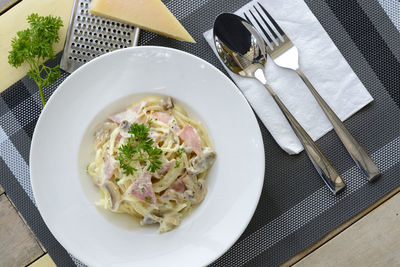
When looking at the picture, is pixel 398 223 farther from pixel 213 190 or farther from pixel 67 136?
pixel 67 136

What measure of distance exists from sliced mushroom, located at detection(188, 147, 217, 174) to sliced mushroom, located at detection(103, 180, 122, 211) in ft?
0.89

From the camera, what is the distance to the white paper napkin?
5.52 feet

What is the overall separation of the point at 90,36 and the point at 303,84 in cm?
87

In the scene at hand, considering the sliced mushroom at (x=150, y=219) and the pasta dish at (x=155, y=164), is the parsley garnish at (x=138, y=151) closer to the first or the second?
the pasta dish at (x=155, y=164)

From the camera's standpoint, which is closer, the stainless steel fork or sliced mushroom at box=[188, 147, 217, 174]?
sliced mushroom at box=[188, 147, 217, 174]

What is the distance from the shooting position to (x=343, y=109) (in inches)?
66.6

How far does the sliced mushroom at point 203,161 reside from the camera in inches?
58.4

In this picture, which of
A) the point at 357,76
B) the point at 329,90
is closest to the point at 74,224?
the point at 329,90

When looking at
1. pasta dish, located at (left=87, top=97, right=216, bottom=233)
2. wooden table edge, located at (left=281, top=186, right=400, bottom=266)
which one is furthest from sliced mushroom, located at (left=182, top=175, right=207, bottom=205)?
wooden table edge, located at (left=281, top=186, right=400, bottom=266)

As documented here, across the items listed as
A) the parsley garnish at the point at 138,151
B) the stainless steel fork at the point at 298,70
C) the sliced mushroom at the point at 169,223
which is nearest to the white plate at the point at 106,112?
the sliced mushroom at the point at 169,223

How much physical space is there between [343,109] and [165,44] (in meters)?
0.77

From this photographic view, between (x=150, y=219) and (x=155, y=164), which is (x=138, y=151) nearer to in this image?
(x=155, y=164)

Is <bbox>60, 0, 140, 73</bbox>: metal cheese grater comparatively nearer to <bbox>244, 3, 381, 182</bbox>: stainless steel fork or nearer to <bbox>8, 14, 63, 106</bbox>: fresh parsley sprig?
<bbox>8, 14, 63, 106</bbox>: fresh parsley sprig

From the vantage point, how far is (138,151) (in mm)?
1416
